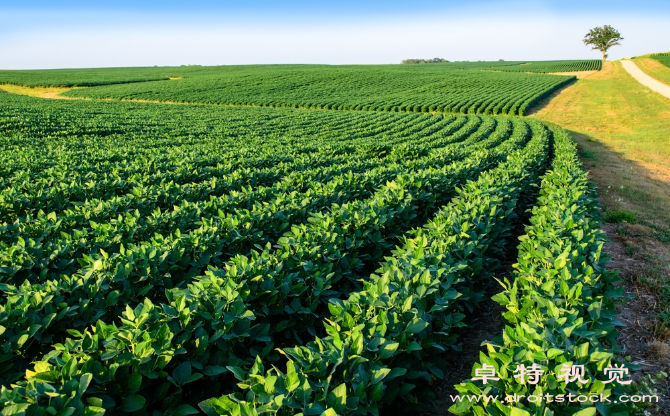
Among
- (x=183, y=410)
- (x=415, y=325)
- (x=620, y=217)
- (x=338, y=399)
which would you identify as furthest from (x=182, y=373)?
(x=620, y=217)

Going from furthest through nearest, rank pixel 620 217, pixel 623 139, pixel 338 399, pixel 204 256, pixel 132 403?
pixel 623 139, pixel 620 217, pixel 204 256, pixel 132 403, pixel 338 399

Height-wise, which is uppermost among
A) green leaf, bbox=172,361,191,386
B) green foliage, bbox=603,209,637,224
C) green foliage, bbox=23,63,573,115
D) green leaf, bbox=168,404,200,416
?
Answer: green foliage, bbox=23,63,573,115

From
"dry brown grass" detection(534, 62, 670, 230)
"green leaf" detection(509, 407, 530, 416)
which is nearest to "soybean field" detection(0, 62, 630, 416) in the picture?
"green leaf" detection(509, 407, 530, 416)

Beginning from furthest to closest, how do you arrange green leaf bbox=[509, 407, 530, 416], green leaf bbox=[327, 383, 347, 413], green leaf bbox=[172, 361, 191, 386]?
green leaf bbox=[172, 361, 191, 386], green leaf bbox=[327, 383, 347, 413], green leaf bbox=[509, 407, 530, 416]

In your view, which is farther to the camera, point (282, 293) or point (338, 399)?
point (282, 293)

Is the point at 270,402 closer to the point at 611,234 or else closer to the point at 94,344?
the point at 94,344

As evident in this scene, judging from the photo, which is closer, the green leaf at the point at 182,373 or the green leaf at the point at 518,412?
the green leaf at the point at 518,412

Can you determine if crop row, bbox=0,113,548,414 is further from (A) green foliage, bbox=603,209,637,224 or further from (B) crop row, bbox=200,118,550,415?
(A) green foliage, bbox=603,209,637,224

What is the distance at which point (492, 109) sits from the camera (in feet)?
124

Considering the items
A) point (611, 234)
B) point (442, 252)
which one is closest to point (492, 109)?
point (611, 234)

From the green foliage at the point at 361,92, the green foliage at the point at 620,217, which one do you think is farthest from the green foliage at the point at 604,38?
the green foliage at the point at 620,217

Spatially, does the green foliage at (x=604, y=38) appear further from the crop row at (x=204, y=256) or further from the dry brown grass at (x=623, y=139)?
the crop row at (x=204, y=256)

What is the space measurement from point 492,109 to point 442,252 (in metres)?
37.1

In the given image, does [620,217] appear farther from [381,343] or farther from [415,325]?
[381,343]
